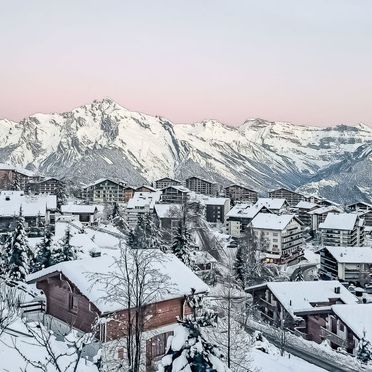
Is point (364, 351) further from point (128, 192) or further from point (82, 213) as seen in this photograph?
point (128, 192)

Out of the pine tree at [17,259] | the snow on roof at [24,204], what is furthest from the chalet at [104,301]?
the snow on roof at [24,204]

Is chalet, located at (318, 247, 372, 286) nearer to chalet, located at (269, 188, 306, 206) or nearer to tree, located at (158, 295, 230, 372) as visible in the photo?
tree, located at (158, 295, 230, 372)

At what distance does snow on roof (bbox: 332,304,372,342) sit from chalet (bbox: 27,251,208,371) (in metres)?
20.0

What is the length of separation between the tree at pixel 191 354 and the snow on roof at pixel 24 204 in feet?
157

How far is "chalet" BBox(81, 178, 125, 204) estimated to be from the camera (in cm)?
11319

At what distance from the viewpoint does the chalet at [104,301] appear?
43.5 feet

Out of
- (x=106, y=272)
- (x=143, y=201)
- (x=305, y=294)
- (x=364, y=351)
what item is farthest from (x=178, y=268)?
(x=143, y=201)

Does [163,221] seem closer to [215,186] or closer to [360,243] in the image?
[360,243]

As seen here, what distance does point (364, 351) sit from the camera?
27.8m

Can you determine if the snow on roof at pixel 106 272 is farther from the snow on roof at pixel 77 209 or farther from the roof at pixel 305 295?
the snow on roof at pixel 77 209

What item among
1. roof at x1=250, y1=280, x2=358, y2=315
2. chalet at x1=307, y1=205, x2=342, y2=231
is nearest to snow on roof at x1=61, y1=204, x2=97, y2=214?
roof at x1=250, y1=280, x2=358, y2=315

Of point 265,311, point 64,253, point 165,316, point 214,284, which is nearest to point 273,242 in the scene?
point 214,284

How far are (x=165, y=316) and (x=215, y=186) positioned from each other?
420 ft

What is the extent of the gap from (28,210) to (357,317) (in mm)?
36603
